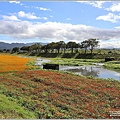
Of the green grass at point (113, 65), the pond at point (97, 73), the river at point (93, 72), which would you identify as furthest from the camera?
the green grass at point (113, 65)

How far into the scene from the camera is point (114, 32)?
7.02 metres

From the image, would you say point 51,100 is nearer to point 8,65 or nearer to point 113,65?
point 8,65

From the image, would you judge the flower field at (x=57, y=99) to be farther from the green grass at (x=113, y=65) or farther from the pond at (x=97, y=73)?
the green grass at (x=113, y=65)

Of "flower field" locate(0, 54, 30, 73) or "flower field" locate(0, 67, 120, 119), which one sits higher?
"flower field" locate(0, 54, 30, 73)

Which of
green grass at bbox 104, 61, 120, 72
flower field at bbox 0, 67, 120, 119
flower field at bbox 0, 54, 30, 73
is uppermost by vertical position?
flower field at bbox 0, 54, 30, 73

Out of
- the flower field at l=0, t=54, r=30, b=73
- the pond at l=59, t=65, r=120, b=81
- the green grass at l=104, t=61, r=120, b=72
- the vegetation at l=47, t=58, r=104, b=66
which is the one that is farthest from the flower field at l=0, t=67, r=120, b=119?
the green grass at l=104, t=61, r=120, b=72

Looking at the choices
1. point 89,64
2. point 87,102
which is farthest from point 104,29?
point 89,64

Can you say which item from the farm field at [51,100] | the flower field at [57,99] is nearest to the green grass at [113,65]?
the farm field at [51,100]

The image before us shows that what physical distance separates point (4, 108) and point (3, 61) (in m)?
5.40

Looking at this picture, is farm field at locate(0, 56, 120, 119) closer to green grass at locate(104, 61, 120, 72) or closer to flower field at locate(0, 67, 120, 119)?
flower field at locate(0, 67, 120, 119)

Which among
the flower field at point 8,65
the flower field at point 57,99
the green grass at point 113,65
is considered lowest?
the flower field at point 57,99

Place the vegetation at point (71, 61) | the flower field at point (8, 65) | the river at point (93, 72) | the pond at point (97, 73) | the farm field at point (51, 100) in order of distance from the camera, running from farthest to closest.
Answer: the vegetation at point (71, 61) → the pond at point (97, 73) → the river at point (93, 72) → the flower field at point (8, 65) → the farm field at point (51, 100)

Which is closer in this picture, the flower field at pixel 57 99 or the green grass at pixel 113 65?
the flower field at pixel 57 99

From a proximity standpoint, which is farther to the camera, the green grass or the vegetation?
the green grass
